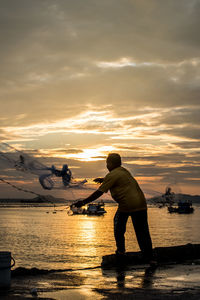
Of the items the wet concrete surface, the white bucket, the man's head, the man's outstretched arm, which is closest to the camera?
the wet concrete surface

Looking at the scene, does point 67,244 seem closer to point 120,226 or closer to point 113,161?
point 120,226

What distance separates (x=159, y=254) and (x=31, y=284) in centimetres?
429

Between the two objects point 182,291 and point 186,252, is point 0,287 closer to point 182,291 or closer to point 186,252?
point 182,291

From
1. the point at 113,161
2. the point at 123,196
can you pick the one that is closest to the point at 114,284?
the point at 123,196

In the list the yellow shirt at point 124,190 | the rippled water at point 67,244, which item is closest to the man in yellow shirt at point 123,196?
the yellow shirt at point 124,190

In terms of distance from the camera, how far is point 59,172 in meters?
10.6

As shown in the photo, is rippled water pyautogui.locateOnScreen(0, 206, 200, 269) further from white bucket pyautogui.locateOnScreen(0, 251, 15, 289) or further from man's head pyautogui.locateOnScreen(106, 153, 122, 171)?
white bucket pyautogui.locateOnScreen(0, 251, 15, 289)

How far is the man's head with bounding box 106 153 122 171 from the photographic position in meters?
8.96

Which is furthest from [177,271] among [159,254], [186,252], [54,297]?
[54,297]

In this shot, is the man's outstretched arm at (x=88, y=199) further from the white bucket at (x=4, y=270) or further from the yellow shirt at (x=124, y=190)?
the white bucket at (x=4, y=270)

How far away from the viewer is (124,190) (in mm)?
8727

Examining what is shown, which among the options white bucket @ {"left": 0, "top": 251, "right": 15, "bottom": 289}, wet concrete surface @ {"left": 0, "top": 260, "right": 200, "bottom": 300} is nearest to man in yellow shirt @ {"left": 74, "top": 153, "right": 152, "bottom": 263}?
wet concrete surface @ {"left": 0, "top": 260, "right": 200, "bottom": 300}

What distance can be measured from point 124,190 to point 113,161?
0.66 metres

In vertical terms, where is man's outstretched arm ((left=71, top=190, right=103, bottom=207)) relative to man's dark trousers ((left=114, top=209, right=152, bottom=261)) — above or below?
above
